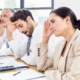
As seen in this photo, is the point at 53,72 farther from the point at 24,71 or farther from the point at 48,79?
the point at 24,71

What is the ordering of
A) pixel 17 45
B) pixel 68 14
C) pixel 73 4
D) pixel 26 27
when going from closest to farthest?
1. pixel 68 14
2. pixel 26 27
3. pixel 17 45
4. pixel 73 4

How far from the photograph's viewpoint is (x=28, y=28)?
6.84 feet

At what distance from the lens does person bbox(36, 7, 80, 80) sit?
127cm

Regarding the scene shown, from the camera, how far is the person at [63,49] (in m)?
1.27

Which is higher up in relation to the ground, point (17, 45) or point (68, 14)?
point (68, 14)

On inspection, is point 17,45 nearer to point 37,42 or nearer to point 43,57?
point 37,42

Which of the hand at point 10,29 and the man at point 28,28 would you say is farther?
the hand at point 10,29

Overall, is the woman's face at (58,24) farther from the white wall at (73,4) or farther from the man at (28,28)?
the white wall at (73,4)

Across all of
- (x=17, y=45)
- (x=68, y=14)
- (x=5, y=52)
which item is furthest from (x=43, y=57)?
(x=5, y=52)

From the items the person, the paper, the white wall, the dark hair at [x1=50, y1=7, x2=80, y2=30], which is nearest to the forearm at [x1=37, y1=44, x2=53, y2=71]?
the person

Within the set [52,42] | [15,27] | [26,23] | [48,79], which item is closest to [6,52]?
[15,27]

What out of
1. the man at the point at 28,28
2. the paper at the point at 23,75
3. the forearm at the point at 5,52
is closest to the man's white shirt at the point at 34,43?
the man at the point at 28,28

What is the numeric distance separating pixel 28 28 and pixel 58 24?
0.69 meters

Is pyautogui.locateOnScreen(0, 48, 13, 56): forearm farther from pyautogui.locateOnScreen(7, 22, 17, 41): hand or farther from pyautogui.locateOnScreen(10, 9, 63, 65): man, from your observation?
pyautogui.locateOnScreen(10, 9, 63, 65): man
